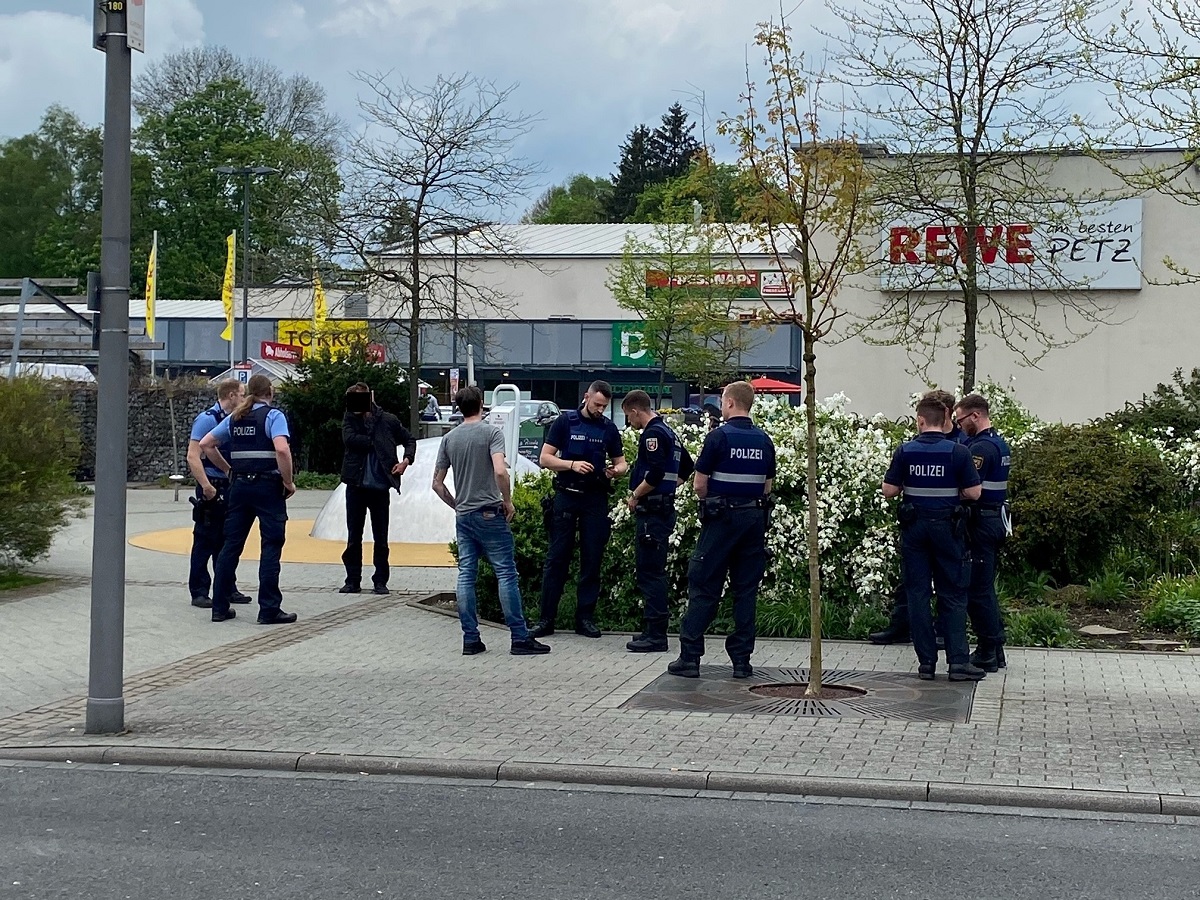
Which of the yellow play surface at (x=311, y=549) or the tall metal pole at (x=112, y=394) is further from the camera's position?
the yellow play surface at (x=311, y=549)

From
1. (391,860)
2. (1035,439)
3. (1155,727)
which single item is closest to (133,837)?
(391,860)

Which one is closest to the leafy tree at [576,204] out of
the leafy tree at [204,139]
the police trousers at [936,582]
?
the leafy tree at [204,139]

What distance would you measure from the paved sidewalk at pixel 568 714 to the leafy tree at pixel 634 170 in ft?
279

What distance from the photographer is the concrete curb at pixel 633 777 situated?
6457mm

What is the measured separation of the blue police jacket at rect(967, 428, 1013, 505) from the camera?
9562 millimetres

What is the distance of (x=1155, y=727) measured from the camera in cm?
789

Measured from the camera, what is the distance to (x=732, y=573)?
948cm

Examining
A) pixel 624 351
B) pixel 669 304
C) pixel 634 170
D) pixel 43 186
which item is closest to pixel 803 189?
pixel 669 304

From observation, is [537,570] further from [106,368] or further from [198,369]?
[198,369]

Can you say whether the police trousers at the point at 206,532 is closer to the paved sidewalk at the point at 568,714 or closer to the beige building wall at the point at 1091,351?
the paved sidewalk at the point at 568,714

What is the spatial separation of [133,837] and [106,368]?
2.66 meters

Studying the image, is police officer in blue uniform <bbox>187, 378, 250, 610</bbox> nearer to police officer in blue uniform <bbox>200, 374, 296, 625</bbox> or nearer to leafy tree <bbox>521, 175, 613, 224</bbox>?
police officer in blue uniform <bbox>200, 374, 296, 625</bbox>

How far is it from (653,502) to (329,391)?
22.5 m

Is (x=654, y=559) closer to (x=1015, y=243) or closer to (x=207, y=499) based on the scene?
(x=207, y=499)
